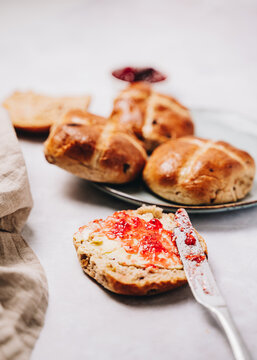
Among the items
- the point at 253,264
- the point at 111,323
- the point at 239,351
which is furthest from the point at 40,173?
the point at 239,351

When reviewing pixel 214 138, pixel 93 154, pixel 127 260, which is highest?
pixel 93 154

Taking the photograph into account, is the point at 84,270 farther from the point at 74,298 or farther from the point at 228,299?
the point at 228,299

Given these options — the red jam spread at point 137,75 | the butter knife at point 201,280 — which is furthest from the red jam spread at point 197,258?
the red jam spread at point 137,75

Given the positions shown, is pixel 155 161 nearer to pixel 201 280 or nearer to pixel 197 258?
pixel 197 258

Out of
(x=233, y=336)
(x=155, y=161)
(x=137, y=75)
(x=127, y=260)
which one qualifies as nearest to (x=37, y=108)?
(x=137, y=75)

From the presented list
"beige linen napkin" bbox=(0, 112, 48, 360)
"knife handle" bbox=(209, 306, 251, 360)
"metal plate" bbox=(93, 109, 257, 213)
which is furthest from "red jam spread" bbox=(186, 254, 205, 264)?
"beige linen napkin" bbox=(0, 112, 48, 360)

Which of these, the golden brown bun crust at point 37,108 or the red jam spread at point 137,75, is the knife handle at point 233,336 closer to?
the golden brown bun crust at point 37,108
